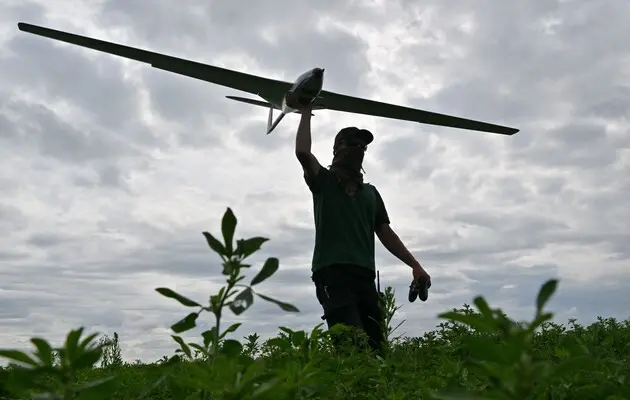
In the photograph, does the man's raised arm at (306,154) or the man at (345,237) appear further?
the man's raised arm at (306,154)

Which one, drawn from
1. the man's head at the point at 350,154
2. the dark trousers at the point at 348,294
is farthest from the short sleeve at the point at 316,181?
the dark trousers at the point at 348,294

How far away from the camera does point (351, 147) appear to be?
7.02m

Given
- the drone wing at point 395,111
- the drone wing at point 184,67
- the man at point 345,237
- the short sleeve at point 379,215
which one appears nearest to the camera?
the man at point 345,237

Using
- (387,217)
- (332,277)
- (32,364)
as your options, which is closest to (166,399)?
(32,364)

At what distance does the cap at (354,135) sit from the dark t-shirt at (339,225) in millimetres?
542

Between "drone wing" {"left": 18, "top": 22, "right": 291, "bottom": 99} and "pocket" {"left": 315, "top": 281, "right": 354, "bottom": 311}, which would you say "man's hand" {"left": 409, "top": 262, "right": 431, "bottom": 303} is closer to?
"pocket" {"left": 315, "top": 281, "right": 354, "bottom": 311}

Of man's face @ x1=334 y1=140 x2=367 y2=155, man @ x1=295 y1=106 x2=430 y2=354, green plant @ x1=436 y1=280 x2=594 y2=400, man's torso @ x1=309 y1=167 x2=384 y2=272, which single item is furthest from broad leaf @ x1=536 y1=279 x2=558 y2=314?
man's face @ x1=334 y1=140 x2=367 y2=155

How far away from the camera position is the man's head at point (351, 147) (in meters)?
6.93

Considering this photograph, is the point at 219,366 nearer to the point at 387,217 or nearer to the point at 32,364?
the point at 32,364

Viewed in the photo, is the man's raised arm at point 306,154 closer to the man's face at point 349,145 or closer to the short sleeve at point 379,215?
the man's face at point 349,145

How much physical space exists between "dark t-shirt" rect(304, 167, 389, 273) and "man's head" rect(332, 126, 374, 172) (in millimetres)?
293

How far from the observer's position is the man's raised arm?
21.1 ft

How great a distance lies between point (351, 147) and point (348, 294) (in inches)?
69.5

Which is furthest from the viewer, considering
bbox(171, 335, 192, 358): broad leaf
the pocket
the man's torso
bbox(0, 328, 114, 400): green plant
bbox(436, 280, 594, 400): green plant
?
the man's torso
